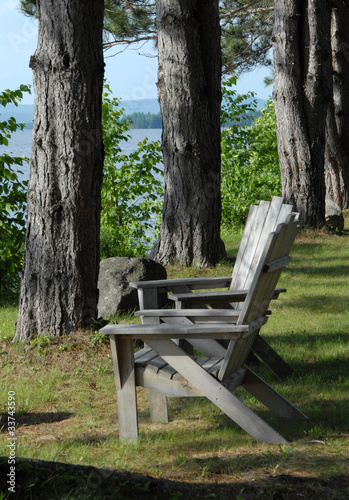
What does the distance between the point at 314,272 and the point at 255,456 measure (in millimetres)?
6054

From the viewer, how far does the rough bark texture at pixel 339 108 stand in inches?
622

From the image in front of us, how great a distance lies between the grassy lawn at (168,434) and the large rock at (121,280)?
103 centimetres

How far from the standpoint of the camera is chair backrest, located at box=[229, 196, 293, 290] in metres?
4.72

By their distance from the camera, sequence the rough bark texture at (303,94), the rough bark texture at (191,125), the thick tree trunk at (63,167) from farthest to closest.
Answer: the rough bark texture at (303,94) → the rough bark texture at (191,125) → the thick tree trunk at (63,167)

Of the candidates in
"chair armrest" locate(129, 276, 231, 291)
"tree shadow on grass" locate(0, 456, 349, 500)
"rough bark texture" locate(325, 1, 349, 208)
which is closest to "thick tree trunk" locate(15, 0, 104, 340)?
"chair armrest" locate(129, 276, 231, 291)

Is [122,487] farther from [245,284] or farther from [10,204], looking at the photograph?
[10,204]

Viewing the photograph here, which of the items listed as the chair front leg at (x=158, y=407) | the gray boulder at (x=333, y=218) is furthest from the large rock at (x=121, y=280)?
the gray boulder at (x=333, y=218)

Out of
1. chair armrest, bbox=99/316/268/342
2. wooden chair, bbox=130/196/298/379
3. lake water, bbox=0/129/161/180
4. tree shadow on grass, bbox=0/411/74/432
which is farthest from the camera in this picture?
lake water, bbox=0/129/161/180

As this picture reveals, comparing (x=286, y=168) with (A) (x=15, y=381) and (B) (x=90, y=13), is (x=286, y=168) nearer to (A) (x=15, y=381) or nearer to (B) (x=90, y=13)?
(B) (x=90, y=13)

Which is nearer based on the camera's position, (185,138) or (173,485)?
(173,485)

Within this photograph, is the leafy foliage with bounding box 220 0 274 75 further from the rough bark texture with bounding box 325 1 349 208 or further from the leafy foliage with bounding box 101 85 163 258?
the leafy foliage with bounding box 101 85 163 258

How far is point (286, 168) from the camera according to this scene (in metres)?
12.4

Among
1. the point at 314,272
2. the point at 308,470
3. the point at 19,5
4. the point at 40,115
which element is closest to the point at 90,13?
the point at 40,115

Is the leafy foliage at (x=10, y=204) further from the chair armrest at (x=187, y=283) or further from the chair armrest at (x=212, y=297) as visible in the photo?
the chair armrest at (x=212, y=297)
